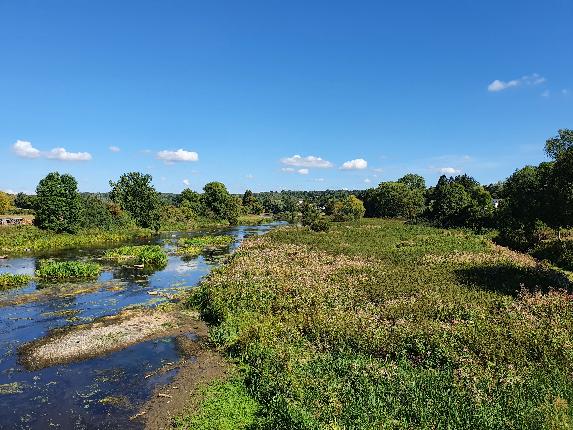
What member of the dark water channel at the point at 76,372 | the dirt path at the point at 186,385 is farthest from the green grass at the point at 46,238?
the dirt path at the point at 186,385

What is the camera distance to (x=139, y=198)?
104 meters

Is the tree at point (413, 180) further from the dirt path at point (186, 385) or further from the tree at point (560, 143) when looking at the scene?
the dirt path at point (186, 385)

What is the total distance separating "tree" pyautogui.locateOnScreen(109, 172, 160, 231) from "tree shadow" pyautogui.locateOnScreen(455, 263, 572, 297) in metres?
79.1

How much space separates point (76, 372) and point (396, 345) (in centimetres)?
1635

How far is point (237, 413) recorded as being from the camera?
52.2 ft

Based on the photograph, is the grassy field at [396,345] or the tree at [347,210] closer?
the grassy field at [396,345]

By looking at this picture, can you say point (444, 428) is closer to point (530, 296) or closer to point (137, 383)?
point (137, 383)

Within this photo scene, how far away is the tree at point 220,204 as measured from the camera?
125831 millimetres

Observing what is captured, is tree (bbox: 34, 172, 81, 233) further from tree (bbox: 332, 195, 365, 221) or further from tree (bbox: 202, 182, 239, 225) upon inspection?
tree (bbox: 332, 195, 365, 221)

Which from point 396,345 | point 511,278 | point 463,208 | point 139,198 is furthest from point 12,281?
point 463,208

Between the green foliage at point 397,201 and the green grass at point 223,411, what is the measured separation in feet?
375

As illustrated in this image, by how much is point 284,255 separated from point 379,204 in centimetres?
9874

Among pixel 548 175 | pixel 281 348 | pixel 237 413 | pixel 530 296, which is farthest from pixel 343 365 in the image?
pixel 548 175

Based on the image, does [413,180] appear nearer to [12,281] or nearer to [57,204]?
[57,204]
